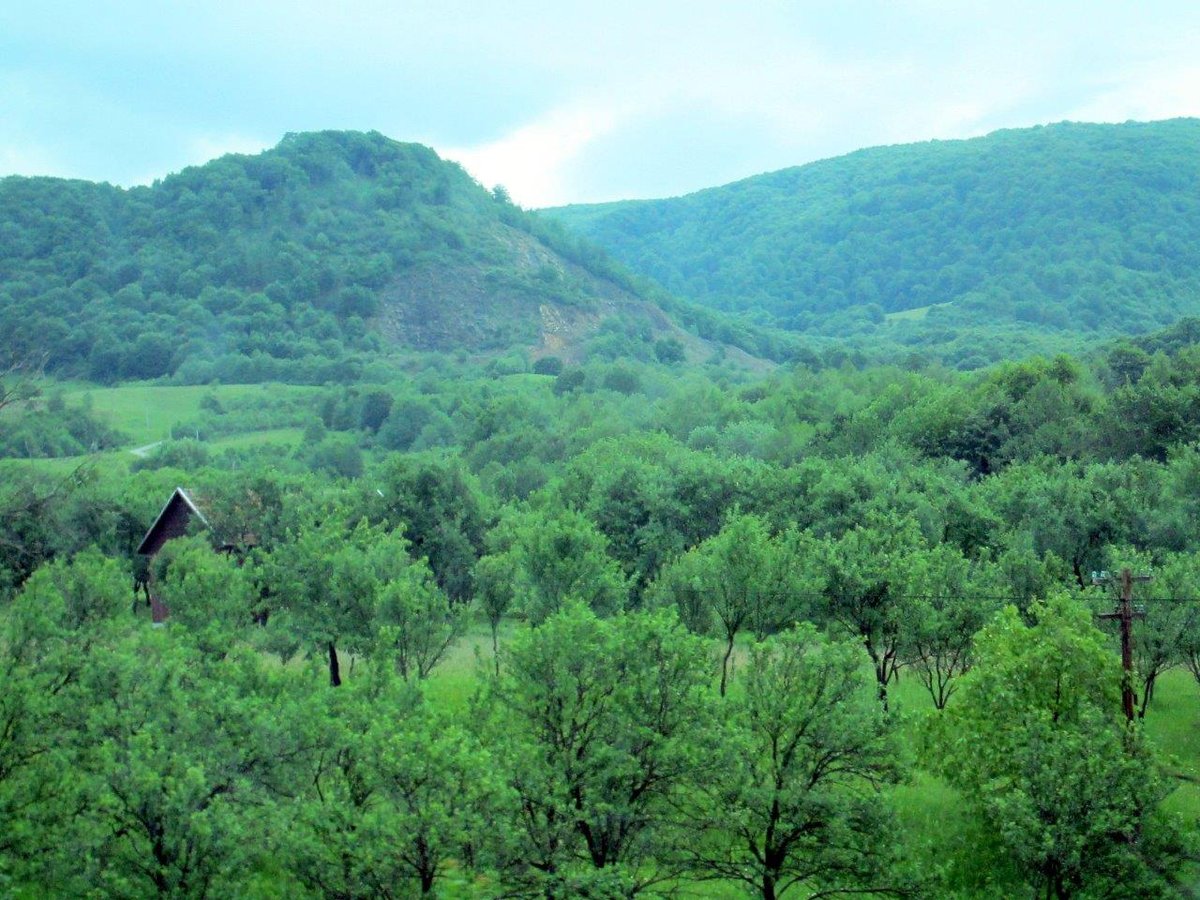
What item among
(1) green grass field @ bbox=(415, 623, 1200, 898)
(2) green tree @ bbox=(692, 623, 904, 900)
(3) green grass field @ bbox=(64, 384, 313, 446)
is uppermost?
(3) green grass field @ bbox=(64, 384, 313, 446)

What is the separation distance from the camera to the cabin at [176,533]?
51812 millimetres

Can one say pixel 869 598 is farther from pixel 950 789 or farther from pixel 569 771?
pixel 569 771

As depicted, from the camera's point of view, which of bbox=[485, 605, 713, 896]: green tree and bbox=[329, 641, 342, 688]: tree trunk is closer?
bbox=[485, 605, 713, 896]: green tree

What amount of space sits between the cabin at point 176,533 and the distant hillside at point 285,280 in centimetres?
9667

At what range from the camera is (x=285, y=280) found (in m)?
177

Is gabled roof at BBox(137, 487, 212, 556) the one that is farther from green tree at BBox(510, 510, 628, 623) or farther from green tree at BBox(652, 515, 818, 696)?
green tree at BBox(652, 515, 818, 696)

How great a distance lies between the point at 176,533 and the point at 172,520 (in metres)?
0.65

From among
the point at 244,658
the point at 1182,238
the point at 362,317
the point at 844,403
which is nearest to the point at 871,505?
the point at 244,658

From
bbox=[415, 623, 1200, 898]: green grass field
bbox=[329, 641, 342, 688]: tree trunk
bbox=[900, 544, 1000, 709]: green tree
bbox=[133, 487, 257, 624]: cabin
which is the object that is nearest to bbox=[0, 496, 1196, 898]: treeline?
bbox=[415, 623, 1200, 898]: green grass field

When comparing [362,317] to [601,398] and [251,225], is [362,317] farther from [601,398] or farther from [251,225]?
[601,398]

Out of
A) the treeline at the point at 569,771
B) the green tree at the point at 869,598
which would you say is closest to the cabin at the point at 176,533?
the treeline at the point at 569,771

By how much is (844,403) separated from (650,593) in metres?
65.0

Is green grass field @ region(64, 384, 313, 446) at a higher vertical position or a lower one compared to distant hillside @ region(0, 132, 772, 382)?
lower

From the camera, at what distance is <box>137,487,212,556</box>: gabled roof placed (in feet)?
177
